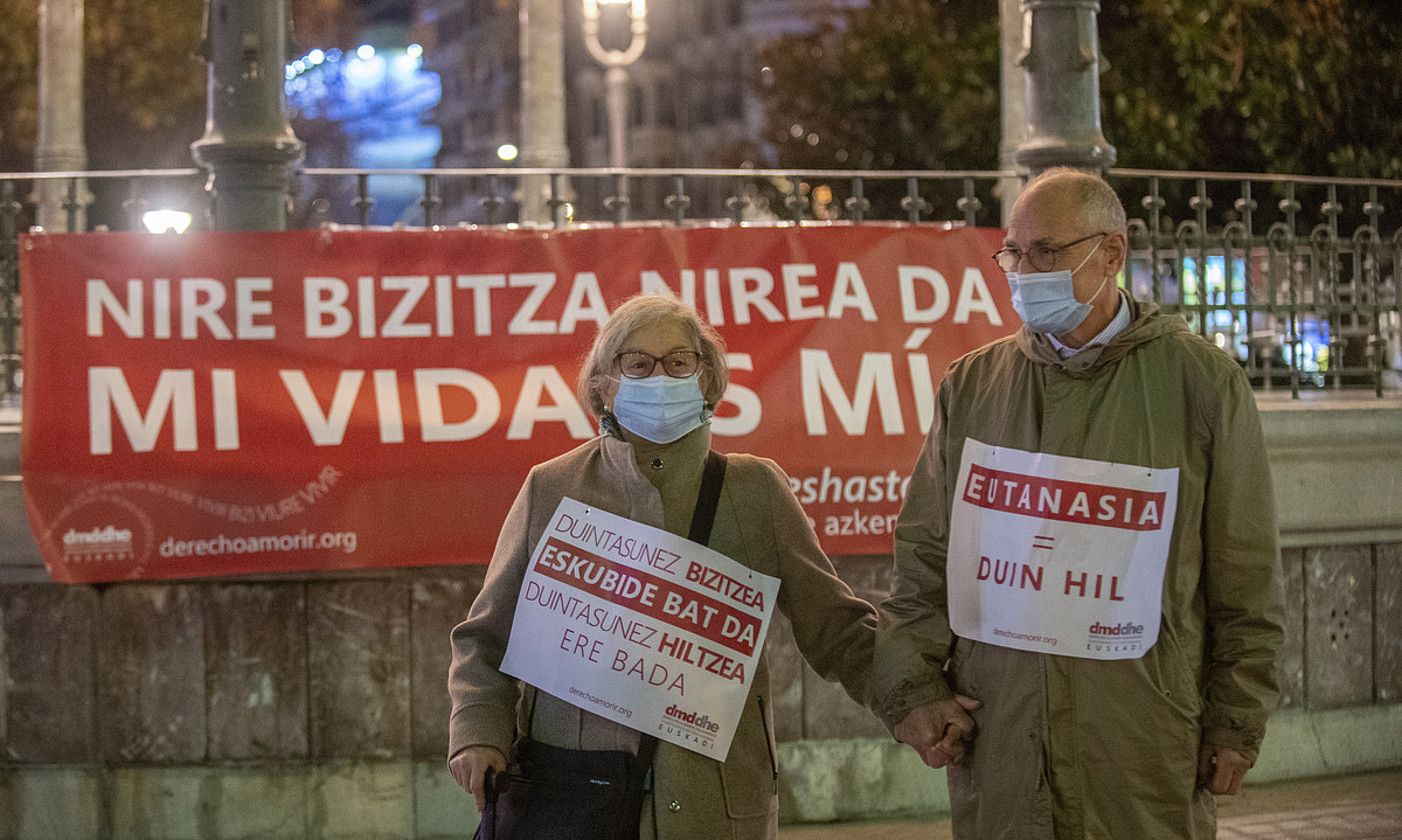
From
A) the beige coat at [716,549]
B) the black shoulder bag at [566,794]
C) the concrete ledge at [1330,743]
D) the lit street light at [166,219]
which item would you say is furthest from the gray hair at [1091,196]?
the lit street light at [166,219]

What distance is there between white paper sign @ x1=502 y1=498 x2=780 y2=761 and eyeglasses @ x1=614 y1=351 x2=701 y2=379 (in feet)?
1.04

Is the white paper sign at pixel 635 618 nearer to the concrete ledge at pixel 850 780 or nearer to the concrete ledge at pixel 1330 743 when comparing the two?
the concrete ledge at pixel 850 780

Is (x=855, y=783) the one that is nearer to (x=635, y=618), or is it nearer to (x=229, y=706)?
(x=229, y=706)

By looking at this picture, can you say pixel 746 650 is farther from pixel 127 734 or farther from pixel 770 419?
pixel 127 734

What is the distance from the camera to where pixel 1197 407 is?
11.2 feet

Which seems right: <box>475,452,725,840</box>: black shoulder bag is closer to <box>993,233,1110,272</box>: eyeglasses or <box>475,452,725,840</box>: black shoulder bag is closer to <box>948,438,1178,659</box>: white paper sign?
<box>948,438,1178,659</box>: white paper sign

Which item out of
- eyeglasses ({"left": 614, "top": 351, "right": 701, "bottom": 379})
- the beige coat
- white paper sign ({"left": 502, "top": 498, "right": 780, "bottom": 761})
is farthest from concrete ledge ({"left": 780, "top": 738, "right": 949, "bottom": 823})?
eyeglasses ({"left": 614, "top": 351, "right": 701, "bottom": 379})

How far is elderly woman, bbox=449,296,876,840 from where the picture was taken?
359 cm

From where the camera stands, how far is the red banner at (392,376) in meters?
6.16

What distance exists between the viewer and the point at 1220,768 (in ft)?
11.0

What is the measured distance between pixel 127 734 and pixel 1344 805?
15.6ft

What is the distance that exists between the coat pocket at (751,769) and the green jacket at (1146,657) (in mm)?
297

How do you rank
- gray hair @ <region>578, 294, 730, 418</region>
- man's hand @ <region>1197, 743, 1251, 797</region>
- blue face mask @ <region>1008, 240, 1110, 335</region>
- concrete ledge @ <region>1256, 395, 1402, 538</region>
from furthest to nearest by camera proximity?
→ concrete ledge @ <region>1256, 395, 1402, 538</region>, gray hair @ <region>578, 294, 730, 418</region>, blue face mask @ <region>1008, 240, 1110, 335</region>, man's hand @ <region>1197, 743, 1251, 797</region>

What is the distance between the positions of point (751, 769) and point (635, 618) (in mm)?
411
